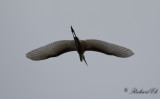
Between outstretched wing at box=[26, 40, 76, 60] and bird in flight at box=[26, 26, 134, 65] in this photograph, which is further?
outstretched wing at box=[26, 40, 76, 60]

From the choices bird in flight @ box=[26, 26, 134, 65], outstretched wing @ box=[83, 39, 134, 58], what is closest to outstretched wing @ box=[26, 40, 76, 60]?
bird in flight @ box=[26, 26, 134, 65]

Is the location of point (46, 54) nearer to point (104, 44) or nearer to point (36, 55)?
point (36, 55)

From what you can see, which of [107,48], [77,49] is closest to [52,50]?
[77,49]

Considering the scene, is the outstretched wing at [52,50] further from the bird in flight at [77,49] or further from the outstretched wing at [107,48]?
the outstretched wing at [107,48]

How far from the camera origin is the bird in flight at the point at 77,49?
13.0m

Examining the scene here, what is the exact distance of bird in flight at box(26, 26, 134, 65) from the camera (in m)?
13.0

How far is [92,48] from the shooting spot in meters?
13.6

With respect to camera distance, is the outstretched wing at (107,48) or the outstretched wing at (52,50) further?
the outstretched wing at (52,50)

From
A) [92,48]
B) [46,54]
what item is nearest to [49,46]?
[46,54]

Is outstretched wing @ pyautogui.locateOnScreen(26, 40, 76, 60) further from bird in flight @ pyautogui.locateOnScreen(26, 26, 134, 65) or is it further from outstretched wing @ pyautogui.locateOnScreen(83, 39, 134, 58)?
outstretched wing @ pyautogui.locateOnScreen(83, 39, 134, 58)

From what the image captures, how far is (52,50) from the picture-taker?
13.5 m

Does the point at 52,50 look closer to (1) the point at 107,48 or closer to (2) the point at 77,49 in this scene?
(2) the point at 77,49

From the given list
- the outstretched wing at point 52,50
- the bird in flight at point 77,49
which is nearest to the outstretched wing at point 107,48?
the bird in flight at point 77,49

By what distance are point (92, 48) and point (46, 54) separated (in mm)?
1361
